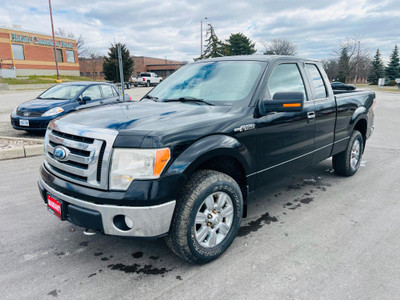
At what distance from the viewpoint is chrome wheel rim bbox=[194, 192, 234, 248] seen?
8.46 feet

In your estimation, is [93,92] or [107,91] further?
[107,91]

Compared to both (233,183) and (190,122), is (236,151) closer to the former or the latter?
(233,183)

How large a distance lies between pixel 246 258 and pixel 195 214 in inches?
28.4

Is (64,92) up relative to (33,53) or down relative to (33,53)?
down

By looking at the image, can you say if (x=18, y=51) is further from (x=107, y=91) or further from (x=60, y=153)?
(x=60, y=153)

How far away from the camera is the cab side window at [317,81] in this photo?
4.05 metres

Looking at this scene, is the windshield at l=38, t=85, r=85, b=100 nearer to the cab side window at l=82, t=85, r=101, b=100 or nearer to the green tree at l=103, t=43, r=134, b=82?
the cab side window at l=82, t=85, r=101, b=100

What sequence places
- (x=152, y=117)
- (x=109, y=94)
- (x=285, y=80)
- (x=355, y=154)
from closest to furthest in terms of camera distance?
(x=152, y=117)
(x=285, y=80)
(x=355, y=154)
(x=109, y=94)

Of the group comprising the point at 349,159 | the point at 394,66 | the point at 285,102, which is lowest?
the point at 349,159

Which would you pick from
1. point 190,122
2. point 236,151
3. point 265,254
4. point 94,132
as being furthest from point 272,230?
point 94,132

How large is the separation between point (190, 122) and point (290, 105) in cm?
102

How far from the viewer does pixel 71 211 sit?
239 centimetres

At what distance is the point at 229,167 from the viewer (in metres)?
2.96

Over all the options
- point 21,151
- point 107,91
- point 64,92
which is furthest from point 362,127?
point 64,92
